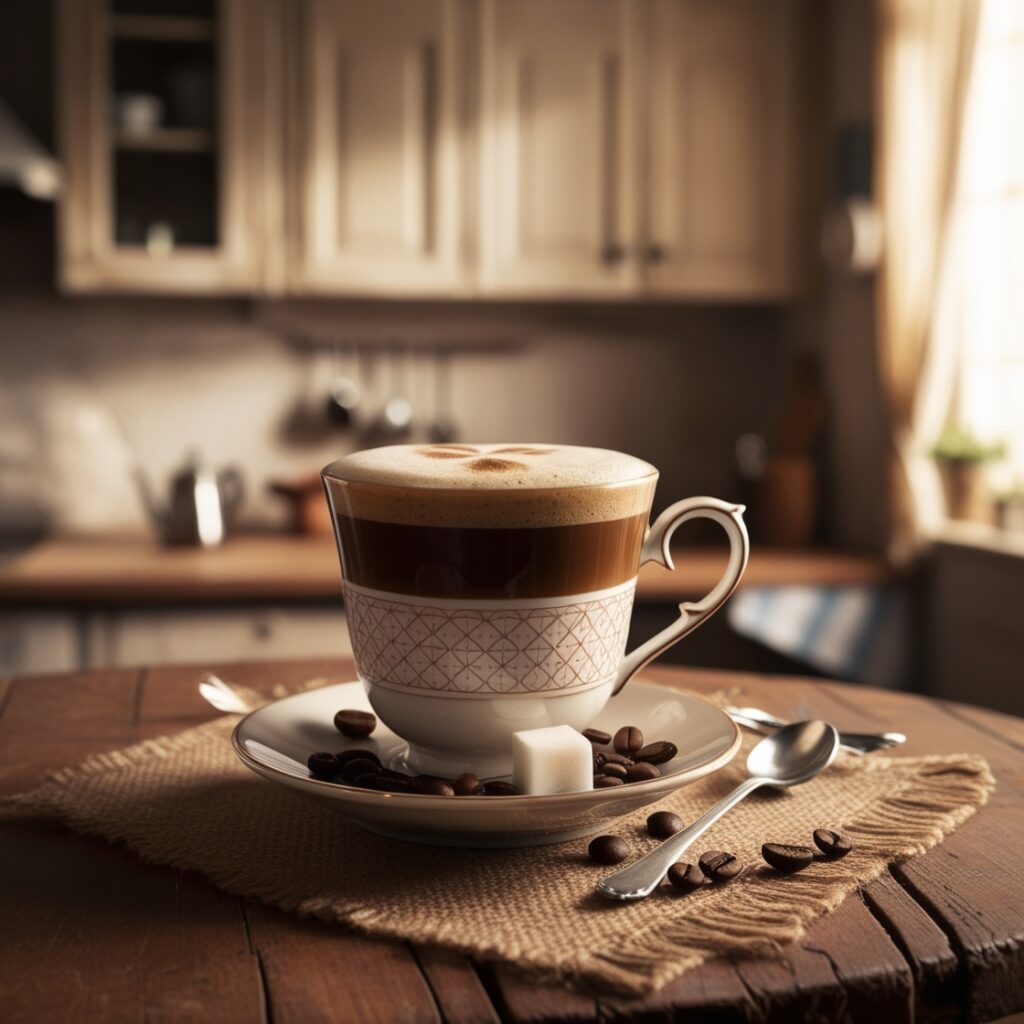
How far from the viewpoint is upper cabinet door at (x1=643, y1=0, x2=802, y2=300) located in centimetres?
288

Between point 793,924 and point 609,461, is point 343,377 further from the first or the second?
point 793,924

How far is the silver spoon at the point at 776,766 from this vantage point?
640 millimetres

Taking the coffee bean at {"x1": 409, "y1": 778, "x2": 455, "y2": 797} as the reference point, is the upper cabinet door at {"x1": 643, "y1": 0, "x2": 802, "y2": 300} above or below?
above

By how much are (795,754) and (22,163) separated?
7.27ft

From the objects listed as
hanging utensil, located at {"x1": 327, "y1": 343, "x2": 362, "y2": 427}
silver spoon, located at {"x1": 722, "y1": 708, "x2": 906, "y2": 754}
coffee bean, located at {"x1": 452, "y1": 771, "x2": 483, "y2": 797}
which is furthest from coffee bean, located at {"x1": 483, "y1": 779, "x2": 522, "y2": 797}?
hanging utensil, located at {"x1": 327, "y1": 343, "x2": 362, "y2": 427}

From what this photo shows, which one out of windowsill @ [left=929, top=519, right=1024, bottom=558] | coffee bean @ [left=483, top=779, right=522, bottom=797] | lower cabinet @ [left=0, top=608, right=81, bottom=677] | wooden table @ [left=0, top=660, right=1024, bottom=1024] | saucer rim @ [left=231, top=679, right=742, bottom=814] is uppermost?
saucer rim @ [left=231, top=679, right=742, bottom=814]

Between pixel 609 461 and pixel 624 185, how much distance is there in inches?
90.4

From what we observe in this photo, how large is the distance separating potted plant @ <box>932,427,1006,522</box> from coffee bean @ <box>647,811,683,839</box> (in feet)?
6.28

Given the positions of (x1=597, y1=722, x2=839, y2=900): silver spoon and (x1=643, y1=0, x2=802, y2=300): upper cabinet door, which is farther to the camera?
(x1=643, y1=0, x2=802, y2=300): upper cabinet door

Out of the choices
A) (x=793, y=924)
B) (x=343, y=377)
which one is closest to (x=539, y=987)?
(x=793, y=924)

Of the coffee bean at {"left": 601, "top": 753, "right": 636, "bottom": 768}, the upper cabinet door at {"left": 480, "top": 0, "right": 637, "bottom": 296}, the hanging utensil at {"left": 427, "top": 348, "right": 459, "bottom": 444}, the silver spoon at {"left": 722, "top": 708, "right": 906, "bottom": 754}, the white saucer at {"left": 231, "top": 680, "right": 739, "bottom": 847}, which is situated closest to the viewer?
the white saucer at {"left": 231, "top": 680, "right": 739, "bottom": 847}

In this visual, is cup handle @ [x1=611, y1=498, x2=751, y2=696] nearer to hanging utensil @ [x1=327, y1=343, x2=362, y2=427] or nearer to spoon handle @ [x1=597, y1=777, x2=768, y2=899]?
spoon handle @ [x1=597, y1=777, x2=768, y2=899]

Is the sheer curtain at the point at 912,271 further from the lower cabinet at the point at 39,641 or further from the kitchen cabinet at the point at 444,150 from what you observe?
the lower cabinet at the point at 39,641

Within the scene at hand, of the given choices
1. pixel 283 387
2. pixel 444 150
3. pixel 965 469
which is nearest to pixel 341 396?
pixel 283 387
